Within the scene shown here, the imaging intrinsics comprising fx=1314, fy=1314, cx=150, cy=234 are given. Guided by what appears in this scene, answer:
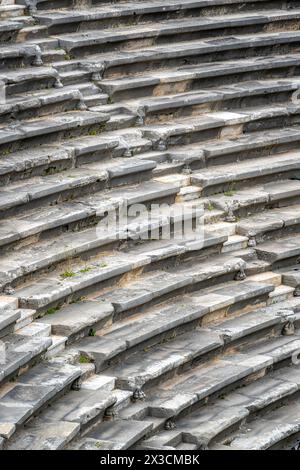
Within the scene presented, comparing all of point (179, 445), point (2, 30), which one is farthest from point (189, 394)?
point (2, 30)

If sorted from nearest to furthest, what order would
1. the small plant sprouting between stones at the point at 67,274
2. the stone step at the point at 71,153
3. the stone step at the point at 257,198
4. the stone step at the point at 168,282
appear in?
1. the small plant sprouting between stones at the point at 67,274
2. the stone step at the point at 168,282
3. the stone step at the point at 71,153
4. the stone step at the point at 257,198

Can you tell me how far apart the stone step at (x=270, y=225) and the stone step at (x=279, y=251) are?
0.09 metres

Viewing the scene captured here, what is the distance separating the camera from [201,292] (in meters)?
10.8

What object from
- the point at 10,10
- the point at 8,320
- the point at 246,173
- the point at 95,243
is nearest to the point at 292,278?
the point at 246,173

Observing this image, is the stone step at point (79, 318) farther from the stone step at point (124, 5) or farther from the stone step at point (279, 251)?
the stone step at point (124, 5)

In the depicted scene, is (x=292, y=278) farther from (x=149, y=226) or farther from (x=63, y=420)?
(x=63, y=420)

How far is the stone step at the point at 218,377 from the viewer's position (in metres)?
9.47

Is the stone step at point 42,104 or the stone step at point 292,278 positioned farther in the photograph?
the stone step at point 292,278

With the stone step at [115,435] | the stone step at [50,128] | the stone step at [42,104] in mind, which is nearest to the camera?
the stone step at [115,435]

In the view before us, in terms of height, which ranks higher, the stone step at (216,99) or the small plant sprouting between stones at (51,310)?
the stone step at (216,99)

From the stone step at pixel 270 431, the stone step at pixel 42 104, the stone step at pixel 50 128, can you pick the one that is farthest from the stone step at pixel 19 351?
the stone step at pixel 42 104

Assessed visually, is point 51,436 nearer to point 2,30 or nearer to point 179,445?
point 179,445

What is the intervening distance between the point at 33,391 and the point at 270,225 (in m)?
3.70

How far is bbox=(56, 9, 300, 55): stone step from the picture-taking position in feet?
40.5
